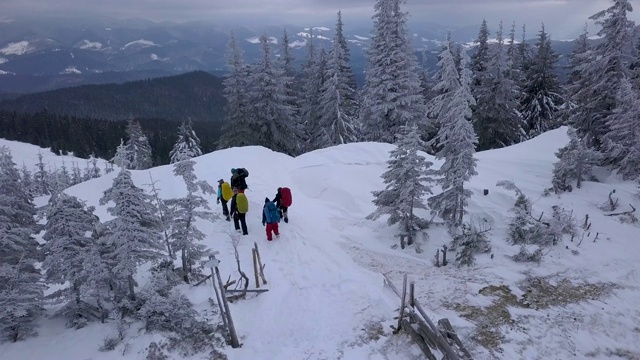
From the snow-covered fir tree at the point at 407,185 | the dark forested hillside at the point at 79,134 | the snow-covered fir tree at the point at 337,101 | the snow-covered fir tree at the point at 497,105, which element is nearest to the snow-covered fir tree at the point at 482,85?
the snow-covered fir tree at the point at 497,105

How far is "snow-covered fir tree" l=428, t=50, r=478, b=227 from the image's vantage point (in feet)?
44.9

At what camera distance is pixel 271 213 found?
13.1 meters

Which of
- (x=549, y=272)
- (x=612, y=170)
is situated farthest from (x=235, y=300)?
(x=612, y=170)

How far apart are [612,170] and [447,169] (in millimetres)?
11319

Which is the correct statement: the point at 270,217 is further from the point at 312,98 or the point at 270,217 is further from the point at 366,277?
the point at 312,98

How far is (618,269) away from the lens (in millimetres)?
12383

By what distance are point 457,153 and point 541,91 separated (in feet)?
89.5

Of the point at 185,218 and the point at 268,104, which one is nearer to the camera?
the point at 185,218

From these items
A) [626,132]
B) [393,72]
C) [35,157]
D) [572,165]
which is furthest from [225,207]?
[35,157]

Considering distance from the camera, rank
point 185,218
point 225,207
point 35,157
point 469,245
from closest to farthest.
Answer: point 185,218 → point 469,245 → point 225,207 → point 35,157

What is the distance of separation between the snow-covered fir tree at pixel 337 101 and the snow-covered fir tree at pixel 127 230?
88.6 feet

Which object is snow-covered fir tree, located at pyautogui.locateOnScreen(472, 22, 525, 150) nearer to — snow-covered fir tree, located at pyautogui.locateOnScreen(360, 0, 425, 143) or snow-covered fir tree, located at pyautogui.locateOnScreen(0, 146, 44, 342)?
snow-covered fir tree, located at pyautogui.locateOnScreen(360, 0, 425, 143)

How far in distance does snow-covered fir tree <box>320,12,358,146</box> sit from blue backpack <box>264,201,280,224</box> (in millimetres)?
22958

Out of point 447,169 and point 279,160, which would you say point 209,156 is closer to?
point 279,160
